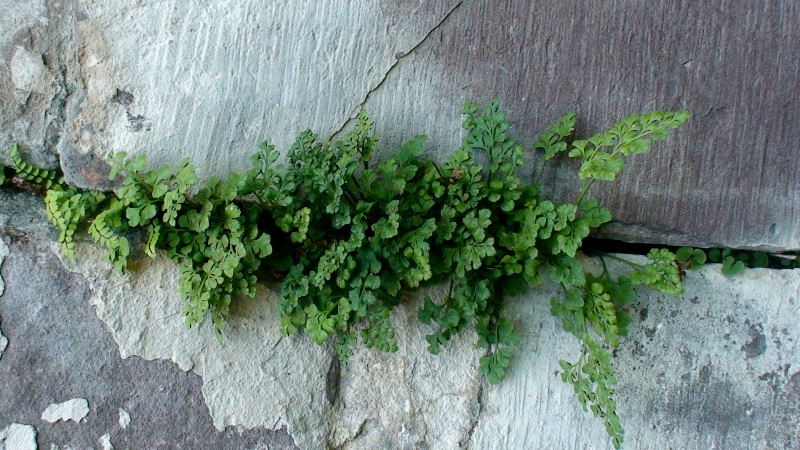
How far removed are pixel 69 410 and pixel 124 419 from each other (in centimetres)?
19

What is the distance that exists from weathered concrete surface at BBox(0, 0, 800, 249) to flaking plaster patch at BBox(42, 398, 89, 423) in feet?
2.56

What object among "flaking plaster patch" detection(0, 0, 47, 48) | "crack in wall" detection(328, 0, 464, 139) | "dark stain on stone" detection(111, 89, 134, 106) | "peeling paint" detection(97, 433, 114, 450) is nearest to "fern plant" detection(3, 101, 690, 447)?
"crack in wall" detection(328, 0, 464, 139)

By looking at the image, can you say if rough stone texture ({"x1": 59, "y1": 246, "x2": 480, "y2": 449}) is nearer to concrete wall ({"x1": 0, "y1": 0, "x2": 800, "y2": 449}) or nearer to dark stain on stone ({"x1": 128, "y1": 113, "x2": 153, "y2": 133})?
concrete wall ({"x1": 0, "y1": 0, "x2": 800, "y2": 449})

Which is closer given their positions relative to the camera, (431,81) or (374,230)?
(374,230)

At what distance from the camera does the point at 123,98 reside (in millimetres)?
2225

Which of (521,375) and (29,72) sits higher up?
(29,72)

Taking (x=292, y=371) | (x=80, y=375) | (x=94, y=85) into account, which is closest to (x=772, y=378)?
(x=292, y=371)

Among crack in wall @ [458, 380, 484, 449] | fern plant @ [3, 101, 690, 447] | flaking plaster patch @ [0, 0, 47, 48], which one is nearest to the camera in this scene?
fern plant @ [3, 101, 690, 447]

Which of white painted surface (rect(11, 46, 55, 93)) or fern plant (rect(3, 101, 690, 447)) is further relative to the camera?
white painted surface (rect(11, 46, 55, 93))

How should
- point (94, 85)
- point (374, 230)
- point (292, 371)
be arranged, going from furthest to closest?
point (292, 371) < point (94, 85) < point (374, 230)

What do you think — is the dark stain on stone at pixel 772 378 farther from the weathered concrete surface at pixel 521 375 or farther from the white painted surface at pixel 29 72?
the white painted surface at pixel 29 72

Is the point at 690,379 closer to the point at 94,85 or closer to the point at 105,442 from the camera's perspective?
the point at 105,442

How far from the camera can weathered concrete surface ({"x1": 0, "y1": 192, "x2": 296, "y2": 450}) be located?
2.28 metres

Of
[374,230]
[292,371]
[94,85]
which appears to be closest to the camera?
[374,230]
